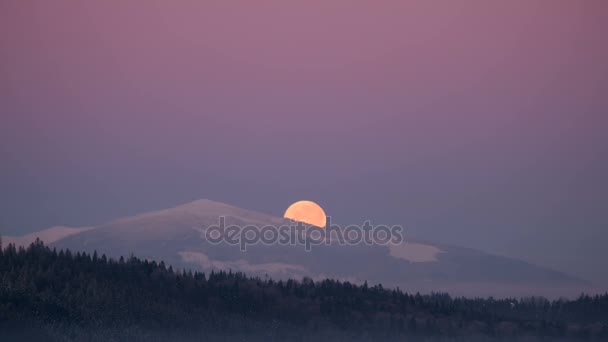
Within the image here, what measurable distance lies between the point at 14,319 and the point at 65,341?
36.3ft

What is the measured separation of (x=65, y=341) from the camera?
19550 centimetres

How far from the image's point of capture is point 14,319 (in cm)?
19750

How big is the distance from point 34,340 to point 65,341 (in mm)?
9171

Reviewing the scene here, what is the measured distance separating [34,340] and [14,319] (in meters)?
12.3

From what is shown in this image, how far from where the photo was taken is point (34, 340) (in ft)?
614
